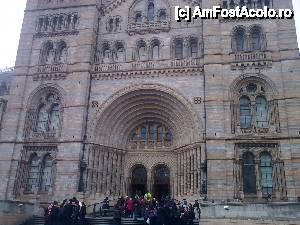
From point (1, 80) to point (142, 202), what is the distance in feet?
81.3

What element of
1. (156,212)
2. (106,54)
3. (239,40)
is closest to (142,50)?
(106,54)

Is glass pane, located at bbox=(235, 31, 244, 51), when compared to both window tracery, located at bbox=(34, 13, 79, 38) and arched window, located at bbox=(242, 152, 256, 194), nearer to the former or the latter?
arched window, located at bbox=(242, 152, 256, 194)

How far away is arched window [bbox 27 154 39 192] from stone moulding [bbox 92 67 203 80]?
25.5ft

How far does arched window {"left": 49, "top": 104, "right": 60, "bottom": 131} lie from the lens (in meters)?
28.4

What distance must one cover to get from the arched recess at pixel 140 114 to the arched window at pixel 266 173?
16.6 feet

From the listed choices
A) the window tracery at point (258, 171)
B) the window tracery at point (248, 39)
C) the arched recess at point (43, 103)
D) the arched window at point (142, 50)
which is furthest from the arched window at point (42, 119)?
the window tracery at point (248, 39)

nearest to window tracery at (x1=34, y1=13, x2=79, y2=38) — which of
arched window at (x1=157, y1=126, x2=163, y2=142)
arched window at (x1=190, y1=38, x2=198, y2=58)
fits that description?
arched window at (x1=190, y1=38, x2=198, y2=58)

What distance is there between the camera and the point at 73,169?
26.0 meters

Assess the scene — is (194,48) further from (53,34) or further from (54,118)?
(54,118)

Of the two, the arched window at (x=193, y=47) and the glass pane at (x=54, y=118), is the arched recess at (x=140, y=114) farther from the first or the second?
the arched window at (x=193, y=47)

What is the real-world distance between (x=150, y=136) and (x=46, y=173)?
27.6 feet

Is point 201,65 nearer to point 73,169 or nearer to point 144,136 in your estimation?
point 144,136

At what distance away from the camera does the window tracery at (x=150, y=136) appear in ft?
94.7

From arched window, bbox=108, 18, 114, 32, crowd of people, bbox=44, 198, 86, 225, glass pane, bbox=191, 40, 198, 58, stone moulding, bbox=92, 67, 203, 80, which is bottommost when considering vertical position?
crowd of people, bbox=44, 198, 86, 225
